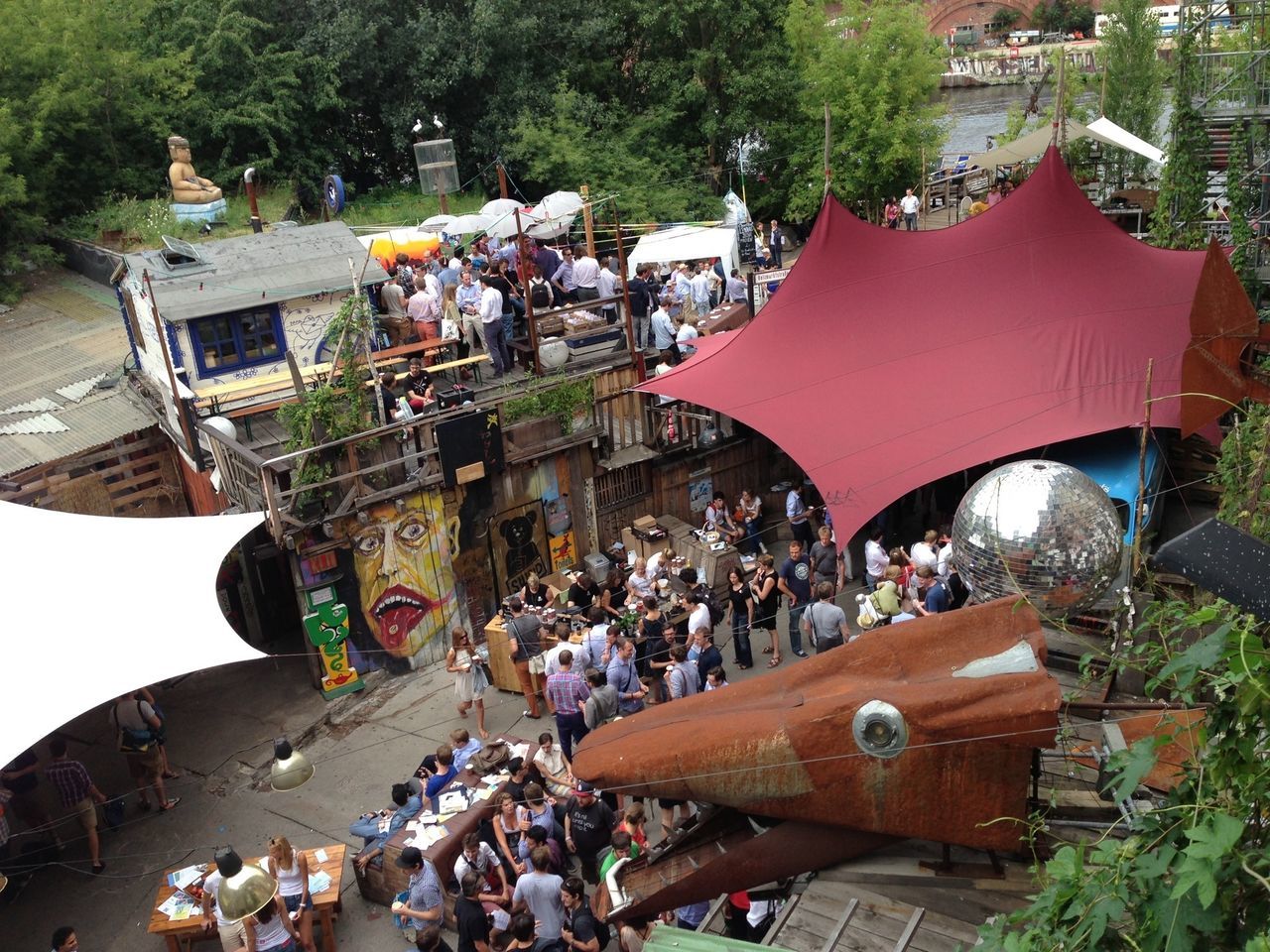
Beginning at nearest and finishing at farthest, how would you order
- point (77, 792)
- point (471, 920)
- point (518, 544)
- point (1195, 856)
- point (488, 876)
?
1. point (1195, 856)
2. point (471, 920)
3. point (488, 876)
4. point (77, 792)
5. point (518, 544)

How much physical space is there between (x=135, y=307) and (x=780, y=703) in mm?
13880

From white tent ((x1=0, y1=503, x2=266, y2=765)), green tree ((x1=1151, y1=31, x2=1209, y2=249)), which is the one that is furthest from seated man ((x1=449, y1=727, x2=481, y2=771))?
green tree ((x1=1151, y1=31, x2=1209, y2=249))

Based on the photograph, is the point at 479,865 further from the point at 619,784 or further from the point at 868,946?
the point at 868,946

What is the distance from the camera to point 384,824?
10219 millimetres

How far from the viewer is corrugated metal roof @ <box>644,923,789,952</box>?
5.28 m

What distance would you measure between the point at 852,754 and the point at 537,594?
874 centimetres

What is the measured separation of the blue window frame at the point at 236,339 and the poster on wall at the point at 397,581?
11.4 ft

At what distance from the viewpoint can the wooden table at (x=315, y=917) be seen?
934cm

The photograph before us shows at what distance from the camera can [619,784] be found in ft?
19.1

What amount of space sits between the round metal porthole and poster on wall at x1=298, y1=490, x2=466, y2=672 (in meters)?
9.34

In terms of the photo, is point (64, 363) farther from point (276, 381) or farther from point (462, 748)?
point (462, 748)

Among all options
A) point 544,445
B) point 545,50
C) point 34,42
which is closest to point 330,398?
point 544,445

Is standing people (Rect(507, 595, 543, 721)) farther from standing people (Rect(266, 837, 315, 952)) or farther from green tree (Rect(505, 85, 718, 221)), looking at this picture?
green tree (Rect(505, 85, 718, 221))

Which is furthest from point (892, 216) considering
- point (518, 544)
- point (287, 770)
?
point (287, 770)
